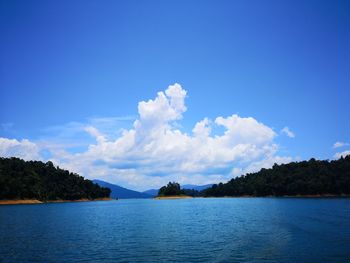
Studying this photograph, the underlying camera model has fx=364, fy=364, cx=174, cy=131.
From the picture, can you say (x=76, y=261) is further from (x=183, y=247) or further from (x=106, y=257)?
(x=183, y=247)

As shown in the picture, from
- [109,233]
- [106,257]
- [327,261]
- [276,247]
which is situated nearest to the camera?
[327,261]

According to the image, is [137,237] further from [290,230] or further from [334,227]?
[334,227]

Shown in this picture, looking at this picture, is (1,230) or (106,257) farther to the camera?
(1,230)

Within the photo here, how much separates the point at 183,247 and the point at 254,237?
1394 centimetres

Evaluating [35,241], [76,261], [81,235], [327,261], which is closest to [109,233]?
[81,235]

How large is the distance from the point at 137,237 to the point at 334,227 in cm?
3705

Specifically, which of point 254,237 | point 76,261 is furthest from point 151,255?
point 254,237

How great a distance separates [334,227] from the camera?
67750 mm

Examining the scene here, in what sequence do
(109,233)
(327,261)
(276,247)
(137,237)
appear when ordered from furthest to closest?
(109,233) < (137,237) < (276,247) < (327,261)

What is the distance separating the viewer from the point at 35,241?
5378cm

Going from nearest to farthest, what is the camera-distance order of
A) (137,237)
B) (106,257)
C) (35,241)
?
(106,257), (35,241), (137,237)

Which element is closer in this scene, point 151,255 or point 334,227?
point 151,255

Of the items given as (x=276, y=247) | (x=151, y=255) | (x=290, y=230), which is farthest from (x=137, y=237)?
(x=290, y=230)

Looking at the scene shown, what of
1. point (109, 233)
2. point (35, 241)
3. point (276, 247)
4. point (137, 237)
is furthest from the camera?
point (109, 233)
